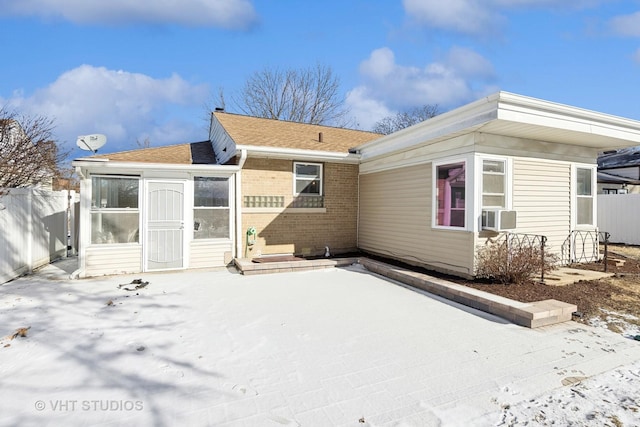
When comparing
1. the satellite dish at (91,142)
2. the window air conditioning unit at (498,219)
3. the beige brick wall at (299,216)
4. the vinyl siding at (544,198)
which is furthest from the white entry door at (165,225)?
the vinyl siding at (544,198)

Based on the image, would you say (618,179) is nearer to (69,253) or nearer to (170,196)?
(170,196)

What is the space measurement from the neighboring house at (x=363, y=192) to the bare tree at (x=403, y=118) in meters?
25.1

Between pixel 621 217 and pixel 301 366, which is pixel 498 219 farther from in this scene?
pixel 621 217

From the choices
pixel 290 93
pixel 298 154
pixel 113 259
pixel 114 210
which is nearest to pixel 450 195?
pixel 298 154

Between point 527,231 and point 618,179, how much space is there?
50.1 ft

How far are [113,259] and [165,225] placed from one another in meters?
1.41

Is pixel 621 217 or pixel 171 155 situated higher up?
pixel 171 155

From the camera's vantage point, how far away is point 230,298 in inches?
234

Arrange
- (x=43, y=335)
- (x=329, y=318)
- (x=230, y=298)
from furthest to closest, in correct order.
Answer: (x=230, y=298) < (x=329, y=318) < (x=43, y=335)

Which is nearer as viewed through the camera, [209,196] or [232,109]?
[209,196]

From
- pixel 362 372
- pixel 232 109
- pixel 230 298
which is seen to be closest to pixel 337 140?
pixel 230 298

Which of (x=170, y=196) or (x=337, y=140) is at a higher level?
(x=337, y=140)

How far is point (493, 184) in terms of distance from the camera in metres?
6.86

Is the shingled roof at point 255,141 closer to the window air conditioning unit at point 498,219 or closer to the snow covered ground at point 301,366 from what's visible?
the snow covered ground at point 301,366
